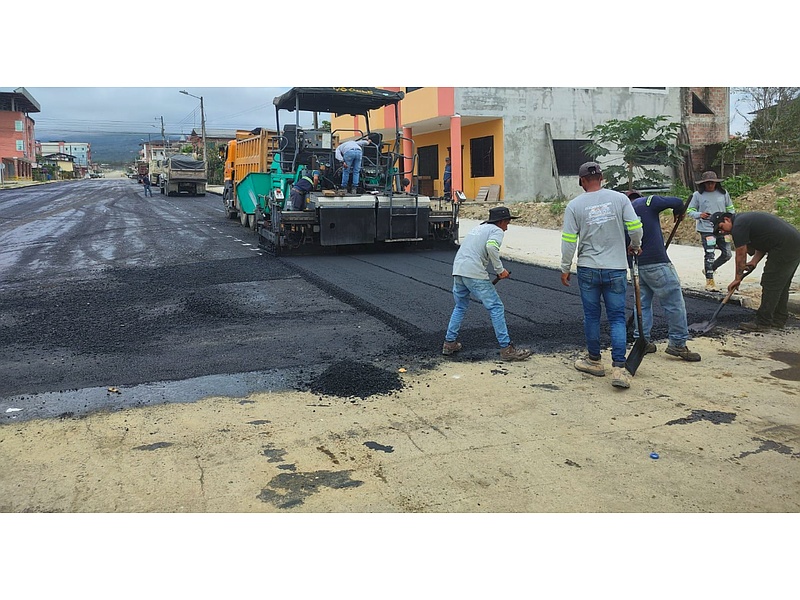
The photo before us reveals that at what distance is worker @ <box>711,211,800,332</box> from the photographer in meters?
6.57

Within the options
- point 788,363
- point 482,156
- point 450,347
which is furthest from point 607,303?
point 482,156

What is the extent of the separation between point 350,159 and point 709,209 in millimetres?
6017

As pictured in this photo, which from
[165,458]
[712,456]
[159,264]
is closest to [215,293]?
[159,264]

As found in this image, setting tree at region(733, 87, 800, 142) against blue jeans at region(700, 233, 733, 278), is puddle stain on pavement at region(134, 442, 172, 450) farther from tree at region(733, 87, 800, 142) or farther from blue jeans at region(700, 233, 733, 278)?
tree at region(733, 87, 800, 142)

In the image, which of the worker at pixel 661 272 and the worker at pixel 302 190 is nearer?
the worker at pixel 661 272

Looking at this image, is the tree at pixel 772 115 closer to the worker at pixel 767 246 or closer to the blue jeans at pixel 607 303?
the worker at pixel 767 246

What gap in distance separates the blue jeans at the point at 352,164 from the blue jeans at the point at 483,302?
647 cm

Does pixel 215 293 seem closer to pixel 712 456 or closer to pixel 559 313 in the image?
pixel 559 313

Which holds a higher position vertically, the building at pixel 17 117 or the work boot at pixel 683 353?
the building at pixel 17 117

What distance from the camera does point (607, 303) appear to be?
5.47 metres

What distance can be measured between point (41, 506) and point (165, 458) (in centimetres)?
69

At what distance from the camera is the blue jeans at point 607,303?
5.28 m

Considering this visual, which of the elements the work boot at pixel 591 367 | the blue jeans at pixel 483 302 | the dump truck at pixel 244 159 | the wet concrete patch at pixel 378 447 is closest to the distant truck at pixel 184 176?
the dump truck at pixel 244 159

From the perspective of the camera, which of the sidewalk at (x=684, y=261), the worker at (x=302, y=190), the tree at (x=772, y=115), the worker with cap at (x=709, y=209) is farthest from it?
the tree at (x=772, y=115)
